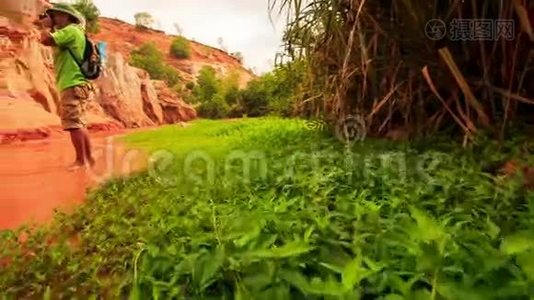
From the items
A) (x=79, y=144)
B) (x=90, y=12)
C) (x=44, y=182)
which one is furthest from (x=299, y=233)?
(x=90, y=12)

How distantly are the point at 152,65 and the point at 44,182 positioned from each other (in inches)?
575

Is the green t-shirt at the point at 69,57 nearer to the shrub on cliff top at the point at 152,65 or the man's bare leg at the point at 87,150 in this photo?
the man's bare leg at the point at 87,150

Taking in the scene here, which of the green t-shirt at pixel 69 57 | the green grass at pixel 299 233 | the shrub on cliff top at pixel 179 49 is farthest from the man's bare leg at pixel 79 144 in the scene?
the shrub on cliff top at pixel 179 49

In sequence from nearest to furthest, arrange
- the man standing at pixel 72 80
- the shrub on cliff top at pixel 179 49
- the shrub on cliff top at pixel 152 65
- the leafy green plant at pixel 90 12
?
1. the man standing at pixel 72 80
2. the leafy green plant at pixel 90 12
3. the shrub on cliff top at pixel 152 65
4. the shrub on cliff top at pixel 179 49

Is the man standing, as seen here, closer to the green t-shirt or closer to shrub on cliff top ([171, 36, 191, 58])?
the green t-shirt

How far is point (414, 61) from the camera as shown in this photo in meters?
2.70

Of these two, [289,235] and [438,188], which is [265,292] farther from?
[438,188]

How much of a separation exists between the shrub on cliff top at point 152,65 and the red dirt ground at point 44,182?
40.2ft

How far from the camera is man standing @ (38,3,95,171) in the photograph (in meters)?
3.31

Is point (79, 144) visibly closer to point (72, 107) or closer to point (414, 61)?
point (72, 107)

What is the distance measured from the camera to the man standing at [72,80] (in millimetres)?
3309

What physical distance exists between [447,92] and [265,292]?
7.08ft

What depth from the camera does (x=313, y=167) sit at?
232 cm

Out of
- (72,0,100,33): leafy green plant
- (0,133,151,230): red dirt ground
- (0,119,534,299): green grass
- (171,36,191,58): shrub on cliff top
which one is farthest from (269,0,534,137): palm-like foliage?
(171,36,191,58): shrub on cliff top
